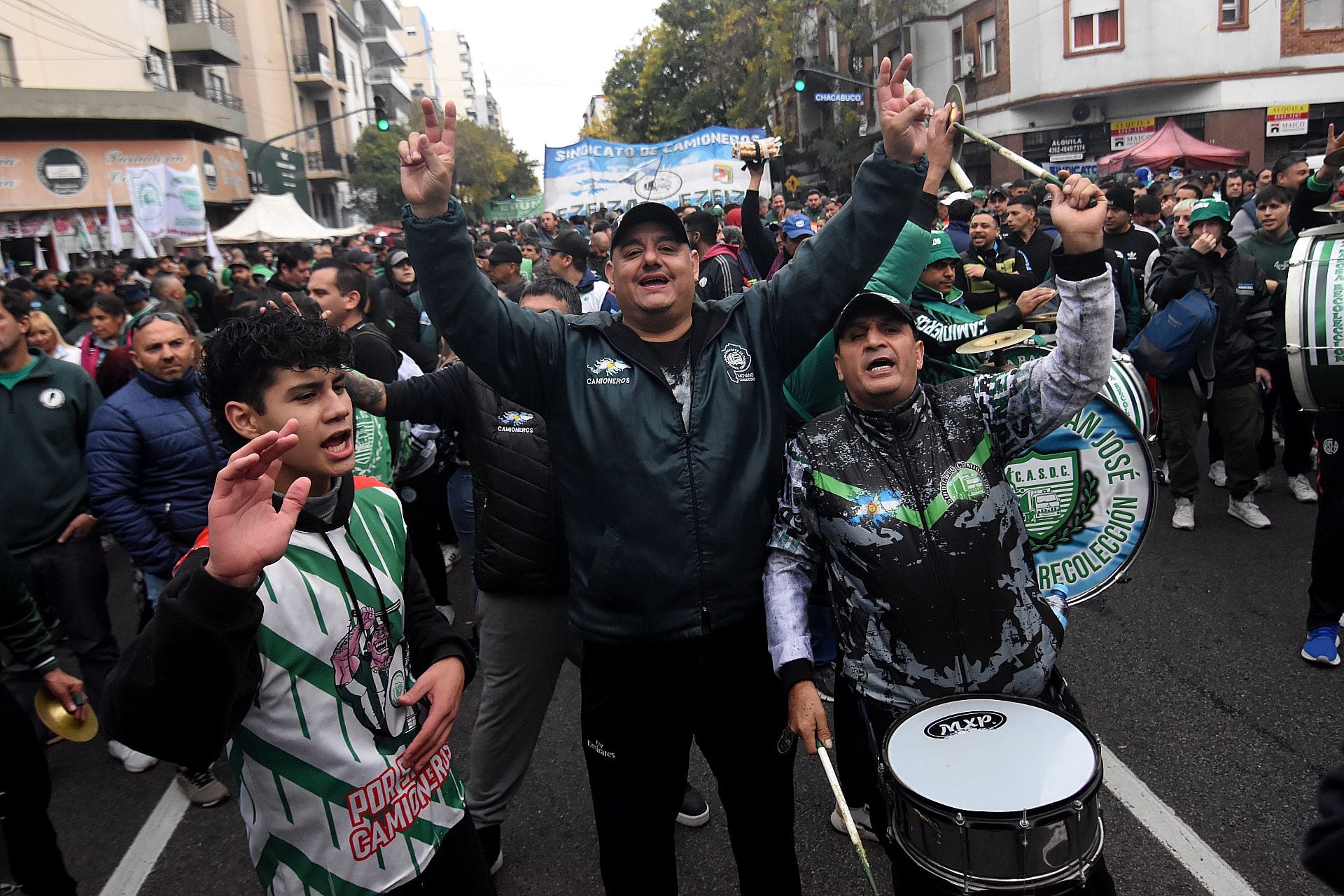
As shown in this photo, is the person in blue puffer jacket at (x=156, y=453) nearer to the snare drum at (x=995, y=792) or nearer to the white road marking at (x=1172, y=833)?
the snare drum at (x=995, y=792)

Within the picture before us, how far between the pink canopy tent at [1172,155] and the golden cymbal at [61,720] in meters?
23.9

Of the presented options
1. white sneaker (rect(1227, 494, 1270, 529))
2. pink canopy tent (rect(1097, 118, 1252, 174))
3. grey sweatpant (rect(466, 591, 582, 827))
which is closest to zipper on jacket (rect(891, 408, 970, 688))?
grey sweatpant (rect(466, 591, 582, 827))

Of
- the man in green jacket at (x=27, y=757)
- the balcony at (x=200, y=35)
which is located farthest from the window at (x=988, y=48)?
the man in green jacket at (x=27, y=757)

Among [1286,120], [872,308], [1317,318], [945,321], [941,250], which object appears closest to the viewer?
[872,308]

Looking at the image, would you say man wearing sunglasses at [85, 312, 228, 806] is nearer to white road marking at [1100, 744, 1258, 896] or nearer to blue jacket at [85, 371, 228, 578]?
blue jacket at [85, 371, 228, 578]

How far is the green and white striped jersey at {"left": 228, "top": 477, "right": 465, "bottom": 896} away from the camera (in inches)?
73.1

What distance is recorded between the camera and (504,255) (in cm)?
640

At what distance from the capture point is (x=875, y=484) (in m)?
2.32

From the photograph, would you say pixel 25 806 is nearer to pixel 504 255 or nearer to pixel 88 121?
pixel 504 255

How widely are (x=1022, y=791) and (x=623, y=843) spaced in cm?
109

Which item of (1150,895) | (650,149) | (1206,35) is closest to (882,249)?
(1150,895)

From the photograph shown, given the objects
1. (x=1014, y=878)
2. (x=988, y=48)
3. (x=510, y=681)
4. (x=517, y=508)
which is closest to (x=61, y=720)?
(x=510, y=681)

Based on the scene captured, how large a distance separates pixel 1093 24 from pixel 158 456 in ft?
94.5

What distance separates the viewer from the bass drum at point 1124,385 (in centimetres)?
351
